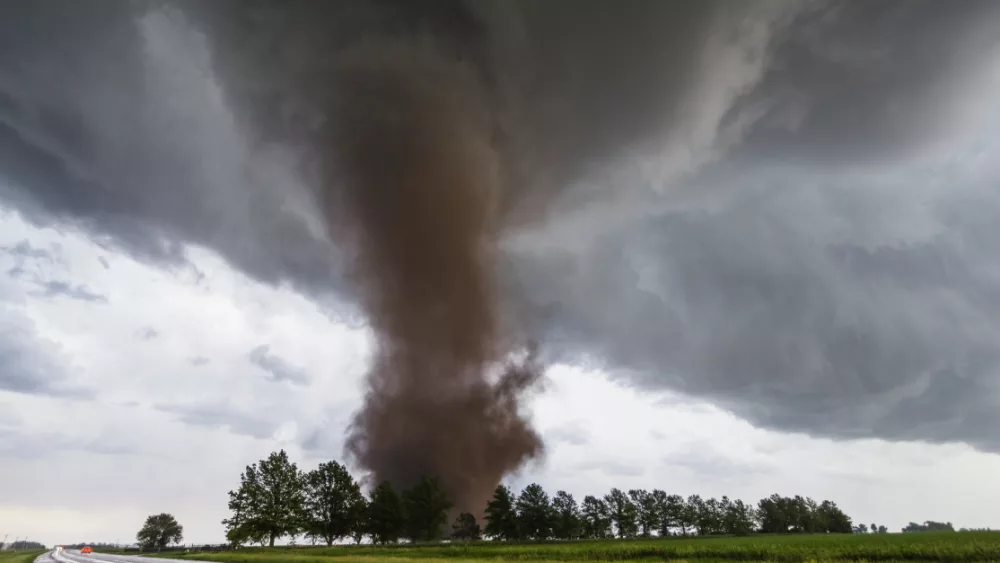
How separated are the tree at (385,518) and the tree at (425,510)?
2103mm

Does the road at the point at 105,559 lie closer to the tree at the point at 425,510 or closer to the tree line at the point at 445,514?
the tree line at the point at 445,514

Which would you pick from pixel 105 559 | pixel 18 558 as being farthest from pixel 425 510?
pixel 18 558

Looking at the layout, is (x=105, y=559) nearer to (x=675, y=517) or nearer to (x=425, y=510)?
(x=425, y=510)

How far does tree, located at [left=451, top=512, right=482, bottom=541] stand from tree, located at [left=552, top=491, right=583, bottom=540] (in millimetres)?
18304

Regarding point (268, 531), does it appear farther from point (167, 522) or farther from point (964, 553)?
point (167, 522)

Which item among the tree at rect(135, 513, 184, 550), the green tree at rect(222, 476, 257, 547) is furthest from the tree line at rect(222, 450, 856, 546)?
the tree at rect(135, 513, 184, 550)

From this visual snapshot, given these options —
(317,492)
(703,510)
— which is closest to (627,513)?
(703,510)

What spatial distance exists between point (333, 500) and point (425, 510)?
57.1ft

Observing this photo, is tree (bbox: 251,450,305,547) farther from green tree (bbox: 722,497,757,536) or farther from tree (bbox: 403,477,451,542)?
green tree (bbox: 722,497,757,536)

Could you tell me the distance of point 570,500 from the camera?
419 feet

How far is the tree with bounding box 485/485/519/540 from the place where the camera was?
343ft

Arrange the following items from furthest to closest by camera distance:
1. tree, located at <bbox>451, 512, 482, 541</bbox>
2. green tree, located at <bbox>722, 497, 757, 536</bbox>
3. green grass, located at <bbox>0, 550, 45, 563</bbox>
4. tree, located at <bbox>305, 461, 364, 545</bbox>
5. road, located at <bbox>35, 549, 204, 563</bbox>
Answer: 1. green tree, located at <bbox>722, 497, 757, 536</bbox>
2. tree, located at <bbox>451, 512, 482, 541</bbox>
3. tree, located at <bbox>305, 461, 364, 545</bbox>
4. green grass, located at <bbox>0, 550, 45, 563</bbox>
5. road, located at <bbox>35, 549, 204, 563</bbox>

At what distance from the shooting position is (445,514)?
106 metres

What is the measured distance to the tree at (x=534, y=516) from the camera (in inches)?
4153
